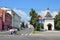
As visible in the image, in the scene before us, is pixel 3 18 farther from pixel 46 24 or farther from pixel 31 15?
pixel 46 24

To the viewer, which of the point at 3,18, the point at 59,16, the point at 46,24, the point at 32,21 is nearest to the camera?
the point at 32,21

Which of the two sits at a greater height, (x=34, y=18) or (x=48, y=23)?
(x=34, y=18)

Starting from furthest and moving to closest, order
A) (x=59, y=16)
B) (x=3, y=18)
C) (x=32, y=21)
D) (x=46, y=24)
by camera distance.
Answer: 1. (x=46, y=24)
2. (x=59, y=16)
3. (x=3, y=18)
4. (x=32, y=21)

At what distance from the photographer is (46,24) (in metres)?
107

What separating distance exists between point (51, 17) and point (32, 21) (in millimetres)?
35089

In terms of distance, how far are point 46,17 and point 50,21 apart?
4586 millimetres

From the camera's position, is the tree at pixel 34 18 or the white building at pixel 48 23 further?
the white building at pixel 48 23

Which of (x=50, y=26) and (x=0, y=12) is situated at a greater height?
(x=0, y=12)

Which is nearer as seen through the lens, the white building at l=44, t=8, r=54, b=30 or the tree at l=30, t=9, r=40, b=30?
the tree at l=30, t=9, r=40, b=30

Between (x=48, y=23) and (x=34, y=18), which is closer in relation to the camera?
(x=34, y=18)

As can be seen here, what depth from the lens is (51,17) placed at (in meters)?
112

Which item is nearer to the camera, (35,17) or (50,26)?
(35,17)

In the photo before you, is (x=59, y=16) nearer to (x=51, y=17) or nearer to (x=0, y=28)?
(x=51, y=17)

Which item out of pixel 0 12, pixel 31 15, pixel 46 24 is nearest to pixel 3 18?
pixel 0 12
